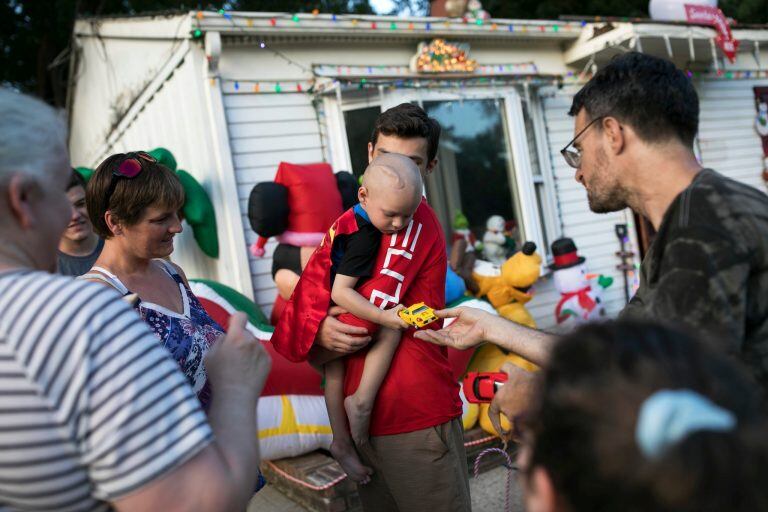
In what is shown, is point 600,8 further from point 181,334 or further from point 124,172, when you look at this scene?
point 181,334

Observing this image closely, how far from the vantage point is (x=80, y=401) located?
41.5 inches

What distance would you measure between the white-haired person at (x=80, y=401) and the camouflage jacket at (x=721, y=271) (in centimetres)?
105

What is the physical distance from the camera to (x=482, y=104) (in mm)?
7379

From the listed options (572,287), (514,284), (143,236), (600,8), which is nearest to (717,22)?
(572,287)

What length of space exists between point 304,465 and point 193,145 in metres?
3.55

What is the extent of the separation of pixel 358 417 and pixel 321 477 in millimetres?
1996

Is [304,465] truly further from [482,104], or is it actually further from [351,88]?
[482,104]

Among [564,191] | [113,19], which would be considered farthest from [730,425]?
[113,19]

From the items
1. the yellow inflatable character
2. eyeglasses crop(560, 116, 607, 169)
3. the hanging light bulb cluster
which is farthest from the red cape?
the hanging light bulb cluster

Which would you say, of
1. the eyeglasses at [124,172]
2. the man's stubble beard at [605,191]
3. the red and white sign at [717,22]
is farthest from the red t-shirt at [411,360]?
the red and white sign at [717,22]

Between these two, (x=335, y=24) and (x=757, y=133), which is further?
(x=757, y=133)

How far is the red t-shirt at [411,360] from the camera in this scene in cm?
226

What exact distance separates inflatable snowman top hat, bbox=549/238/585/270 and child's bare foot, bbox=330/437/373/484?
506 cm

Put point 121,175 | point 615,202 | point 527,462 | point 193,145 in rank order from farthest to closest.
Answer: point 193,145
point 121,175
point 615,202
point 527,462
